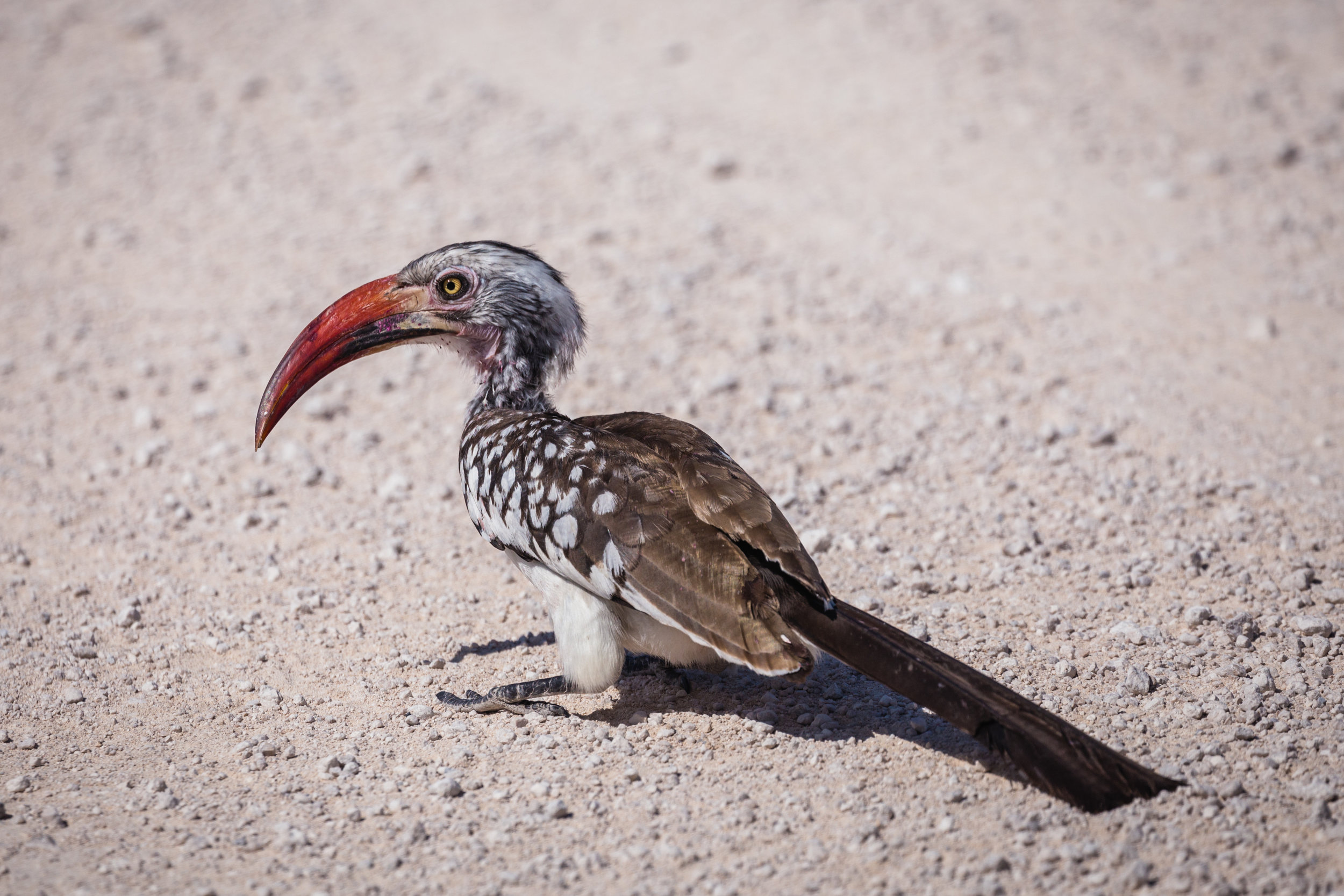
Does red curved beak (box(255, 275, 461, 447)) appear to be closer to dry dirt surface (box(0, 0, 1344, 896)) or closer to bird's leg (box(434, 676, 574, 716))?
dry dirt surface (box(0, 0, 1344, 896))

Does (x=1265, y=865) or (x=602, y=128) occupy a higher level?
(x=602, y=128)

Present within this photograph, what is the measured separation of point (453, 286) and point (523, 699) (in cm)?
186

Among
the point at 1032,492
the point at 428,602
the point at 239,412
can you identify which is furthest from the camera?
the point at 239,412

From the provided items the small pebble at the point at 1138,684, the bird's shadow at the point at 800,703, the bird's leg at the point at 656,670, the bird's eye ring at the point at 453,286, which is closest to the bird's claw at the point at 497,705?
the bird's shadow at the point at 800,703

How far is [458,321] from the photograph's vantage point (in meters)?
5.16

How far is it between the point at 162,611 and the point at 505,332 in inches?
84.2

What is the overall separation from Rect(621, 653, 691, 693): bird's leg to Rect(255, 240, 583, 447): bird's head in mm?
1237

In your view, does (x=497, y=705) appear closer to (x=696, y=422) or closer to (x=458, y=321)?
(x=458, y=321)

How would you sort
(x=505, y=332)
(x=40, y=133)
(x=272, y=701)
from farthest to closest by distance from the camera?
(x=40, y=133) → (x=505, y=332) → (x=272, y=701)

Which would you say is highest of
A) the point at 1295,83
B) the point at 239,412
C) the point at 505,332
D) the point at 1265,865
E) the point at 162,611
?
the point at 1295,83

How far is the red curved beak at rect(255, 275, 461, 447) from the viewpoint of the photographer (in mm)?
5027

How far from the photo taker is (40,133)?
971 centimetres

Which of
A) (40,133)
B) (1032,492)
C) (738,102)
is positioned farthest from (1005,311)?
(40,133)

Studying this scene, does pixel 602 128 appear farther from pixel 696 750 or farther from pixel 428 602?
pixel 696 750
